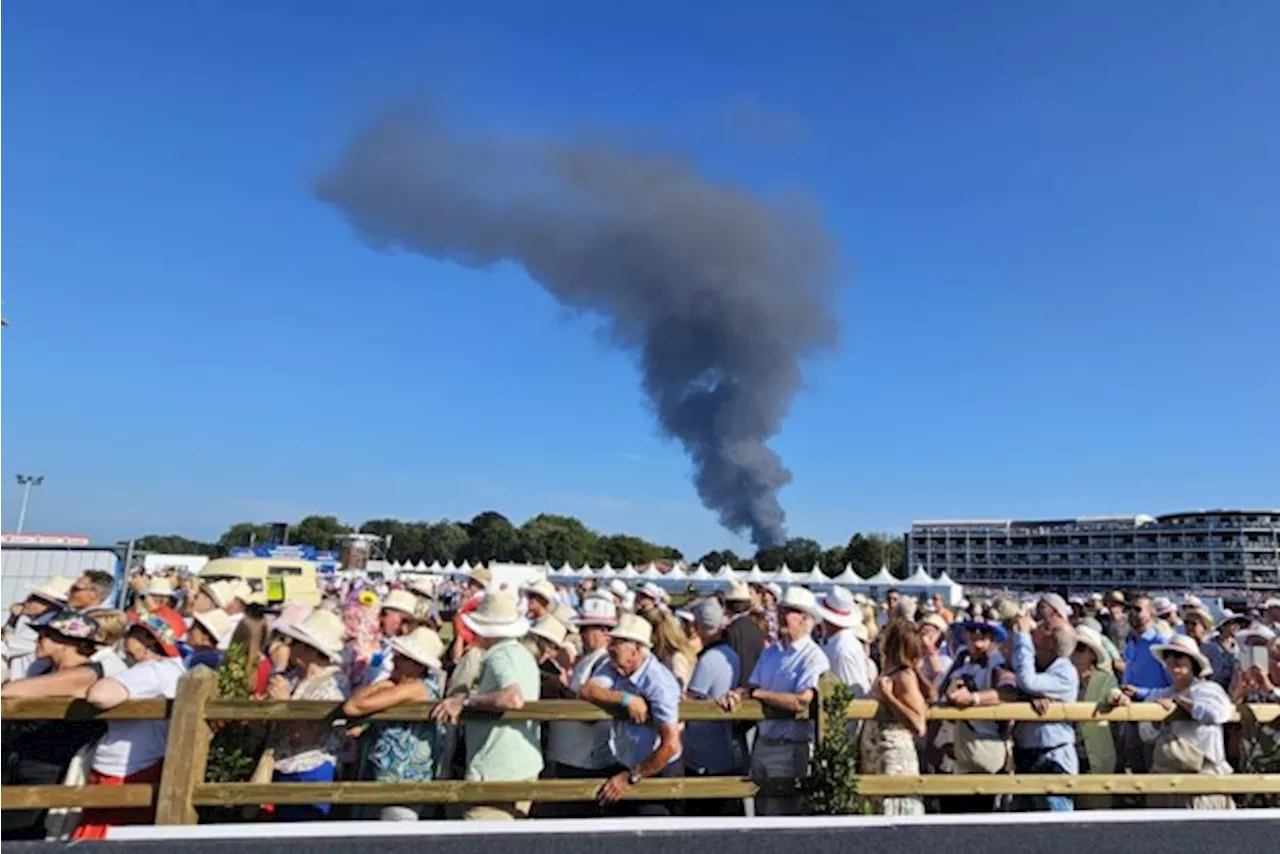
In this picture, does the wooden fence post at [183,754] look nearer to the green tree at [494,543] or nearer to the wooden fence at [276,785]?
the wooden fence at [276,785]

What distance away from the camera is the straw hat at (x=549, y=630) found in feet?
21.0

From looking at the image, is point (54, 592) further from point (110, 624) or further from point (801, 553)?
point (801, 553)

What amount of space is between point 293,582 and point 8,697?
57.5 feet

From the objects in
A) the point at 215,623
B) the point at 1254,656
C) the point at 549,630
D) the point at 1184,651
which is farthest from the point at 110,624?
the point at 1254,656

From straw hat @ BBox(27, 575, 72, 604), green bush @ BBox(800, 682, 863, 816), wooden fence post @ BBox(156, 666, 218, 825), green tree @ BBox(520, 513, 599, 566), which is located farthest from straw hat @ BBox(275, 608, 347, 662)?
green tree @ BBox(520, 513, 599, 566)

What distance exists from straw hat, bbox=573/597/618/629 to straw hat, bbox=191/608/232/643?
3602mm

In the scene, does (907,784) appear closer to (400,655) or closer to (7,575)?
(400,655)

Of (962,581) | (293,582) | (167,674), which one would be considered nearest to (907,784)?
(167,674)

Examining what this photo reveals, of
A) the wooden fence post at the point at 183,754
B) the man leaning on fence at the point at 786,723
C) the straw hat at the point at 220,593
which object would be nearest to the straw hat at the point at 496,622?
the man leaning on fence at the point at 786,723

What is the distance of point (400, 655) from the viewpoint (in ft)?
16.3

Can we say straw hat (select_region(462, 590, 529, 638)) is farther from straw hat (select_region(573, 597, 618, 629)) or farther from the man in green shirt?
straw hat (select_region(573, 597, 618, 629))

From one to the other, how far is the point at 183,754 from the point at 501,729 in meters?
1.77

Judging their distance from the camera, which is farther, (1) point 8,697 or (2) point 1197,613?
(2) point 1197,613

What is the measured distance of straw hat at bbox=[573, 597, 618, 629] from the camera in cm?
605
